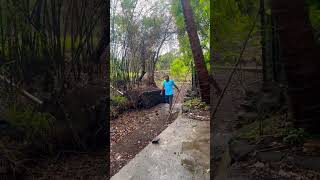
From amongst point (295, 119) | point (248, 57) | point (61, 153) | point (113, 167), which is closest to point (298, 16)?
point (248, 57)

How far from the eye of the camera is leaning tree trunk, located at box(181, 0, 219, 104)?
2326mm

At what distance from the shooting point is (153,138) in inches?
121

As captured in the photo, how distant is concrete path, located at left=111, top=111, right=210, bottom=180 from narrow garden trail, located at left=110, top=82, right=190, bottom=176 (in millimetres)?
85

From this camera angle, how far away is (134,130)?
10.1ft

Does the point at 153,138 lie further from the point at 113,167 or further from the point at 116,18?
the point at 116,18

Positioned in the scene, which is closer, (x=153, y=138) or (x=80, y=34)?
(x=80, y=34)

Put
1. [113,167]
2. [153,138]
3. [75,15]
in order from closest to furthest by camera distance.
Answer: [75,15] < [113,167] < [153,138]

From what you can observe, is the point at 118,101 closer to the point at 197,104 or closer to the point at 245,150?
the point at 197,104

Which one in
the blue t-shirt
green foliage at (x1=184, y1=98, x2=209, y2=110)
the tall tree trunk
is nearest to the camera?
the tall tree trunk

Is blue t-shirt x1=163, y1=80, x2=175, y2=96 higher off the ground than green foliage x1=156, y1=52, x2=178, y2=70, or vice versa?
green foliage x1=156, y1=52, x2=178, y2=70

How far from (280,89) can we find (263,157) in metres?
0.39

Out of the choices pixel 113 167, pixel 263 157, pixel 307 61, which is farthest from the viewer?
pixel 113 167

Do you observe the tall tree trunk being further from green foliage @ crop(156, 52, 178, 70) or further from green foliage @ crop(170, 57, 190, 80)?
green foliage @ crop(156, 52, 178, 70)

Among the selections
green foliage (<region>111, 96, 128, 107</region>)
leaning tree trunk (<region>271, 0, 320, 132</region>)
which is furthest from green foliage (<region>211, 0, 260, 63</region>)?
green foliage (<region>111, 96, 128, 107</region>)
